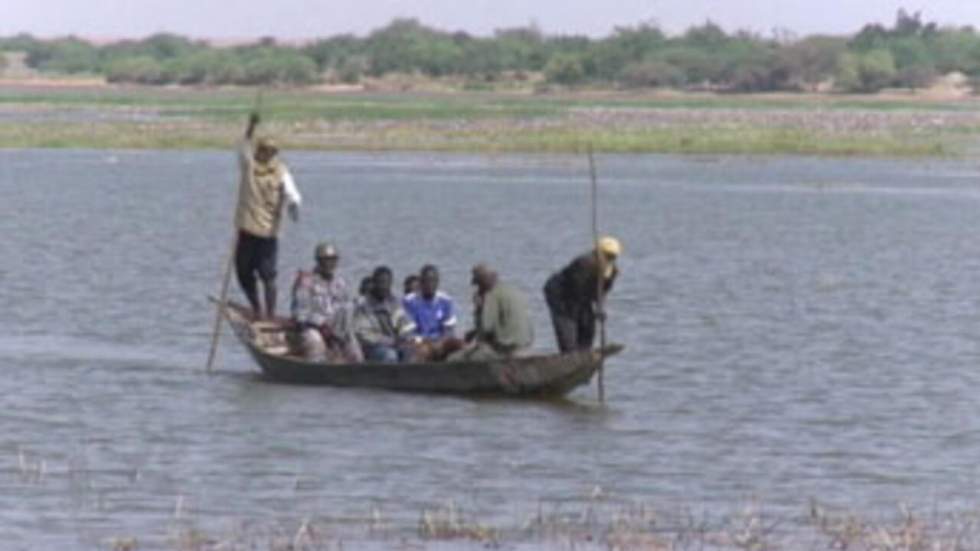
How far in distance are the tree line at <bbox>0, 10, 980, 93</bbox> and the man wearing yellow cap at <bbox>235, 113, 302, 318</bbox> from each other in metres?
90.2

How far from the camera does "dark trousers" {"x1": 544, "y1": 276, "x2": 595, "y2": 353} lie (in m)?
20.7

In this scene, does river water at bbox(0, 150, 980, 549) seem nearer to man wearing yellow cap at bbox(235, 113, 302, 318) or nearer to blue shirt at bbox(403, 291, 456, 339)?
blue shirt at bbox(403, 291, 456, 339)

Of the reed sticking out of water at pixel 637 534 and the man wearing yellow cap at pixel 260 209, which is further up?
the man wearing yellow cap at pixel 260 209

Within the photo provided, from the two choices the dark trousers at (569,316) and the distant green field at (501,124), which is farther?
the distant green field at (501,124)

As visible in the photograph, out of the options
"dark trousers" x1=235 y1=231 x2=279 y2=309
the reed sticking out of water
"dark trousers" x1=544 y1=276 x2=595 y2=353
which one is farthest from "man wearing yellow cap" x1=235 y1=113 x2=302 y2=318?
the reed sticking out of water

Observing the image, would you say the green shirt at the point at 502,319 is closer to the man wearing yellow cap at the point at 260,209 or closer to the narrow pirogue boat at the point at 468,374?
the narrow pirogue boat at the point at 468,374

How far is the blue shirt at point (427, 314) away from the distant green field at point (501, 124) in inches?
1792

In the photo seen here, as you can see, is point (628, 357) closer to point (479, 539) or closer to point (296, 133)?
point (479, 539)

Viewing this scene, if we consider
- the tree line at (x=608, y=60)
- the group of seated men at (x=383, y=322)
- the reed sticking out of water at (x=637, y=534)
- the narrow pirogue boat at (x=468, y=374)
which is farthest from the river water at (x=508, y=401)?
the tree line at (x=608, y=60)

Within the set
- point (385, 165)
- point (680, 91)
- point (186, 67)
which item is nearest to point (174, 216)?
point (385, 165)

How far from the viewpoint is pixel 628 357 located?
24.9 meters

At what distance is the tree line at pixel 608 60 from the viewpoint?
12406 centimetres

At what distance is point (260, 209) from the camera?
22.9 metres

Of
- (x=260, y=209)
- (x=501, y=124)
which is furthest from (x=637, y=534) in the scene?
(x=501, y=124)
